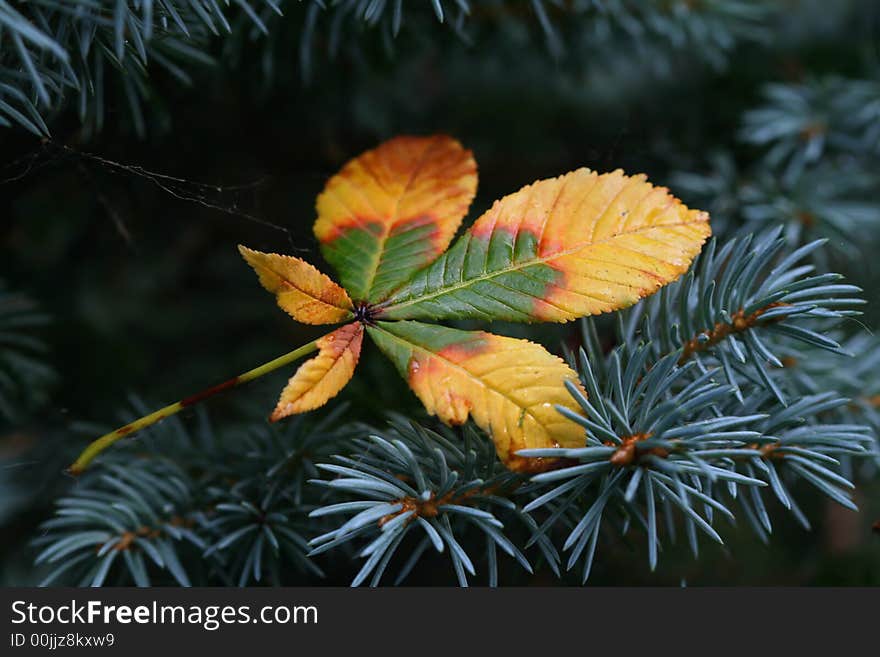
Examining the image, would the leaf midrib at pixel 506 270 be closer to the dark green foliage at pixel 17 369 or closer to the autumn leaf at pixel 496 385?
the autumn leaf at pixel 496 385

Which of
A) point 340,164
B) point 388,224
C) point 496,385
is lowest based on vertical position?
point 496,385

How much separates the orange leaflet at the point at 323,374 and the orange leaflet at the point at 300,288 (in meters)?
0.01

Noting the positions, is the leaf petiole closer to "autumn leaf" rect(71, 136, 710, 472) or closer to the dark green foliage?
"autumn leaf" rect(71, 136, 710, 472)

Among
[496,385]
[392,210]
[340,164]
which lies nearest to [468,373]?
[496,385]

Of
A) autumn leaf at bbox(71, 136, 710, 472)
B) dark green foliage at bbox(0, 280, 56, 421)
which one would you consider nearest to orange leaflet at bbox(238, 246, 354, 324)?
autumn leaf at bbox(71, 136, 710, 472)

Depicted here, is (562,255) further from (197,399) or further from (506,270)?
(197,399)

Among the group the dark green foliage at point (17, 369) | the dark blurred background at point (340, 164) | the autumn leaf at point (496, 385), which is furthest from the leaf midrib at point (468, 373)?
the dark green foliage at point (17, 369)

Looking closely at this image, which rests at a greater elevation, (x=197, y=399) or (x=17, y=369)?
(x=17, y=369)

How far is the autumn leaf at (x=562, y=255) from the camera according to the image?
1.01ft

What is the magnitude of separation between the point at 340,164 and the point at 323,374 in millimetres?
275

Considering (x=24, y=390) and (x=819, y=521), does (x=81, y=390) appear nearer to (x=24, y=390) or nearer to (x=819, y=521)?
(x=24, y=390)

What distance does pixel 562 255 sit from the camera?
318 mm

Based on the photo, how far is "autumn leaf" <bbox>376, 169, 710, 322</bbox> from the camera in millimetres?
307

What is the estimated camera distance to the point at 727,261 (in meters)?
0.38
